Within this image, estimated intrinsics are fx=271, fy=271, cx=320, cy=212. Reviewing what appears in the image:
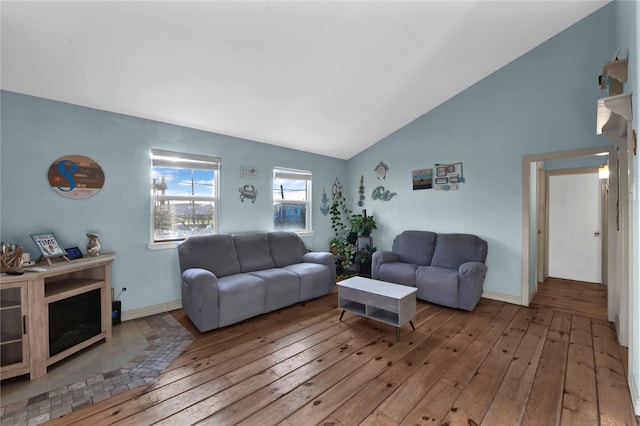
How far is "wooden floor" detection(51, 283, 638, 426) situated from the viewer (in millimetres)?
1648

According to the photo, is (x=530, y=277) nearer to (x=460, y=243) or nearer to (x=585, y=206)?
(x=460, y=243)

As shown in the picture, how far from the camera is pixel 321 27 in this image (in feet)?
7.98

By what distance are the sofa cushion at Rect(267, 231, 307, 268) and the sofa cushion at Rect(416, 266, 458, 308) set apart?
1.73 metres

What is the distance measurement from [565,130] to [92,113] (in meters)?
5.33

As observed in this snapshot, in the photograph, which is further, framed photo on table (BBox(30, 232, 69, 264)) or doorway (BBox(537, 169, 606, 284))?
doorway (BBox(537, 169, 606, 284))

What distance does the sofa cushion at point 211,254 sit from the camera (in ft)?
10.3

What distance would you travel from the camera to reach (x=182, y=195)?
3.46 meters

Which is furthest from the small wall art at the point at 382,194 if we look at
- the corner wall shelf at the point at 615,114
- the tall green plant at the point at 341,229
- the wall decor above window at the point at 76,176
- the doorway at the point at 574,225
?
the wall decor above window at the point at 76,176

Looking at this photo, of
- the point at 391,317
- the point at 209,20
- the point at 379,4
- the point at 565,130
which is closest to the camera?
the point at 209,20

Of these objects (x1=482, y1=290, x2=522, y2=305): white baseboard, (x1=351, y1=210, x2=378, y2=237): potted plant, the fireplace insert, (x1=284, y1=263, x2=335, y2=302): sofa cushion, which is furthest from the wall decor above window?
(x1=482, y1=290, x2=522, y2=305): white baseboard

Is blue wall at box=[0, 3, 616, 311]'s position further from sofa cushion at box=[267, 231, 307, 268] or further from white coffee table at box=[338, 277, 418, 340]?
white coffee table at box=[338, 277, 418, 340]

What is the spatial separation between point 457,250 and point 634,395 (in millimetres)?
2170

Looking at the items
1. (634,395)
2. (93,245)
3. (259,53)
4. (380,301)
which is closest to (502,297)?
(634,395)

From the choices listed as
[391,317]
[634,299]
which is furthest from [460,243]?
[634,299]
